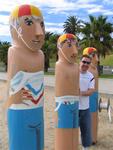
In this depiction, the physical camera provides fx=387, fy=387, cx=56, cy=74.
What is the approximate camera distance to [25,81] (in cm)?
456

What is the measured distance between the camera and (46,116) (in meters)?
11.8

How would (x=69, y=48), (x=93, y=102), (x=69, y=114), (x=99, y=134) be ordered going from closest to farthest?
(x=69, y=114) < (x=69, y=48) < (x=93, y=102) < (x=99, y=134)

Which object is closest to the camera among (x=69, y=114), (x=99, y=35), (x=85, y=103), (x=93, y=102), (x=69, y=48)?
(x=69, y=114)

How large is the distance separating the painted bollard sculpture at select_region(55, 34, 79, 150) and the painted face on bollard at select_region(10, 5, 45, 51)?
1.43 m

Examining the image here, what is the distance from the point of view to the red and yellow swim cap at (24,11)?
4.68 metres

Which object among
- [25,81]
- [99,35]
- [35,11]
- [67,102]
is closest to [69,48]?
[67,102]

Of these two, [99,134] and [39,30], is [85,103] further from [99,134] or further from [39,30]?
[99,134]

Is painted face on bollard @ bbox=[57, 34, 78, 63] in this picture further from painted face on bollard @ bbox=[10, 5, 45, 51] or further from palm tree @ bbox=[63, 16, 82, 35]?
palm tree @ bbox=[63, 16, 82, 35]

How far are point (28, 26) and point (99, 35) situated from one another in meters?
39.1

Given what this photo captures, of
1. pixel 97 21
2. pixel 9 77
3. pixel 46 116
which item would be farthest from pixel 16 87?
pixel 97 21

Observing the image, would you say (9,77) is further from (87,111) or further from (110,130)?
(110,130)

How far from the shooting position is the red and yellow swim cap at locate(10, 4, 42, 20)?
4676mm

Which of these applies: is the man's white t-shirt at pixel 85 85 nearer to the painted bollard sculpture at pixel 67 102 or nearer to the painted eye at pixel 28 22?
the painted bollard sculpture at pixel 67 102

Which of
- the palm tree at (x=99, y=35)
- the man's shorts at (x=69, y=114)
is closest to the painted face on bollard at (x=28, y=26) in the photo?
the man's shorts at (x=69, y=114)
